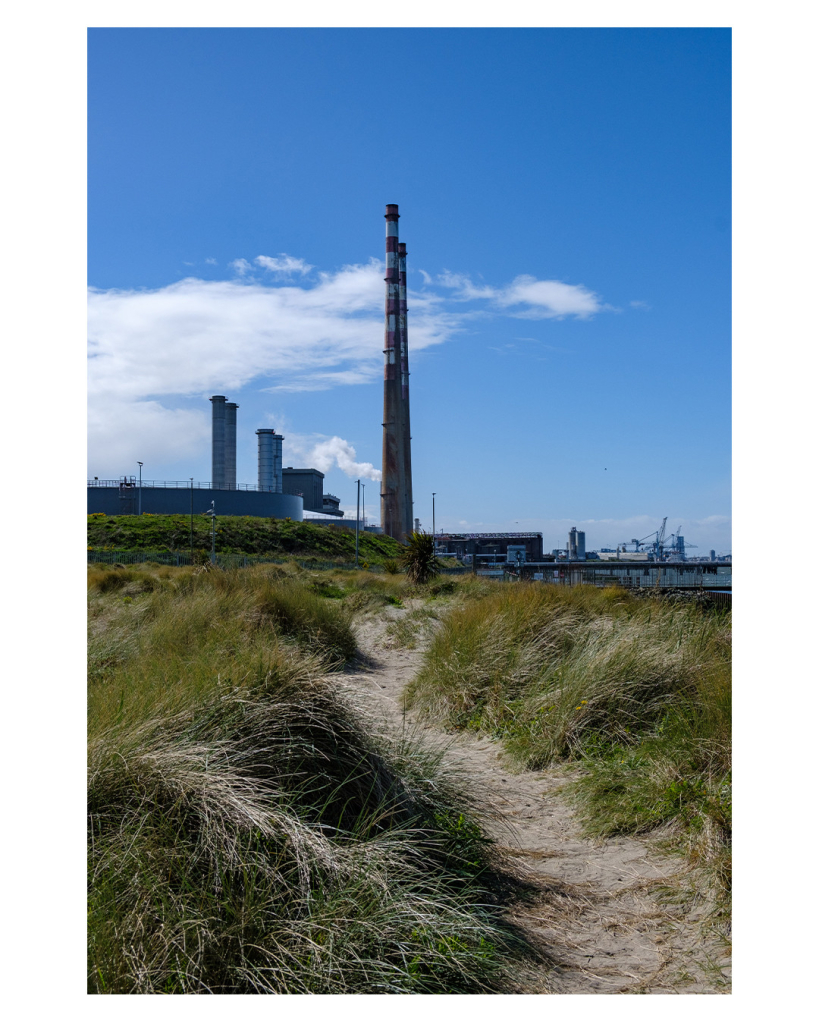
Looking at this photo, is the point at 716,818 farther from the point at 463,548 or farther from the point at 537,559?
the point at 463,548

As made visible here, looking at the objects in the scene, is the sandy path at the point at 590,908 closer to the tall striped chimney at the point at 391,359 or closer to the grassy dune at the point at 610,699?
the grassy dune at the point at 610,699

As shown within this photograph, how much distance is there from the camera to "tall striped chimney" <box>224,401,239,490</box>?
60.4m

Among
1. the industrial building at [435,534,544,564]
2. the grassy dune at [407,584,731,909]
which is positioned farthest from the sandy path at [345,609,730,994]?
the industrial building at [435,534,544,564]

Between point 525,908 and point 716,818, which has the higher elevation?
point 716,818

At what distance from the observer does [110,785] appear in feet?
10.0

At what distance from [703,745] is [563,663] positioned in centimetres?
287

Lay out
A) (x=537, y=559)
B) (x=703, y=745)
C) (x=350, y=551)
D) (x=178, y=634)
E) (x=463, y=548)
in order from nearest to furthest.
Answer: (x=703, y=745)
(x=178, y=634)
(x=350, y=551)
(x=537, y=559)
(x=463, y=548)

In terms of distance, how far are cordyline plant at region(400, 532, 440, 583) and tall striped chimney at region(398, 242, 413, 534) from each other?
25782 millimetres

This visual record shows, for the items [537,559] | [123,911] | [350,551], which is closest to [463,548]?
[537,559]

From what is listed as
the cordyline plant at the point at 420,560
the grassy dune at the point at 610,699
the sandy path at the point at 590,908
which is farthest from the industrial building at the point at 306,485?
the sandy path at the point at 590,908

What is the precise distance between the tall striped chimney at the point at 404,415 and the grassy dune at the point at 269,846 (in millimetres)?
43573

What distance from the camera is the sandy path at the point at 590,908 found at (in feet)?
9.92

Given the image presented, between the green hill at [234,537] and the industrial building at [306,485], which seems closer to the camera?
the green hill at [234,537]

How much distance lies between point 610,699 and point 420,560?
15.4 metres
